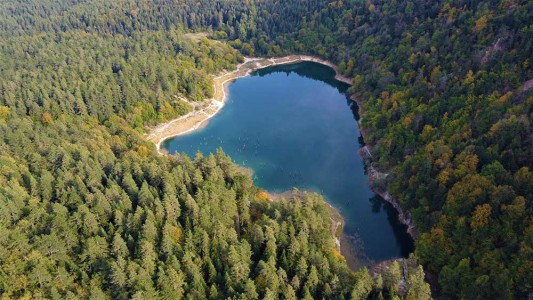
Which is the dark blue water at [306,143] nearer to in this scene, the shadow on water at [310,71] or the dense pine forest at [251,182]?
the shadow on water at [310,71]

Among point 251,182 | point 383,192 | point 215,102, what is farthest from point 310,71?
point 251,182

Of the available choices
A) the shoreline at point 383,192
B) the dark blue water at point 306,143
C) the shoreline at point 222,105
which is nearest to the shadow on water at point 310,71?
the dark blue water at point 306,143

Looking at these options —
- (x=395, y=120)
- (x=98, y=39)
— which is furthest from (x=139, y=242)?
(x=98, y=39)

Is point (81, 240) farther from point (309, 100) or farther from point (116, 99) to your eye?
point (309, 100)

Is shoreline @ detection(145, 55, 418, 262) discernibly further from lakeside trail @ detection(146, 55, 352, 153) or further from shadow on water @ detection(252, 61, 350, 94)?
shadow on water @ detection(252, 61, 350, 94)

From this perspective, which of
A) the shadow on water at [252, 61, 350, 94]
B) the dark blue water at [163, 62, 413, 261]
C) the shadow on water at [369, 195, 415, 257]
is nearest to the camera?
the shadow on water at [369, 195, 415, 257]

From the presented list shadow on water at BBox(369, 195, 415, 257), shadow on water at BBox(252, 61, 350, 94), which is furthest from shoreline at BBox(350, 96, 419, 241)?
shadow on water at BBox(252, 61, 350, 94)

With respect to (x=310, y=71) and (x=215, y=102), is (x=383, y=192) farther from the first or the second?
(x=310, y=71)
